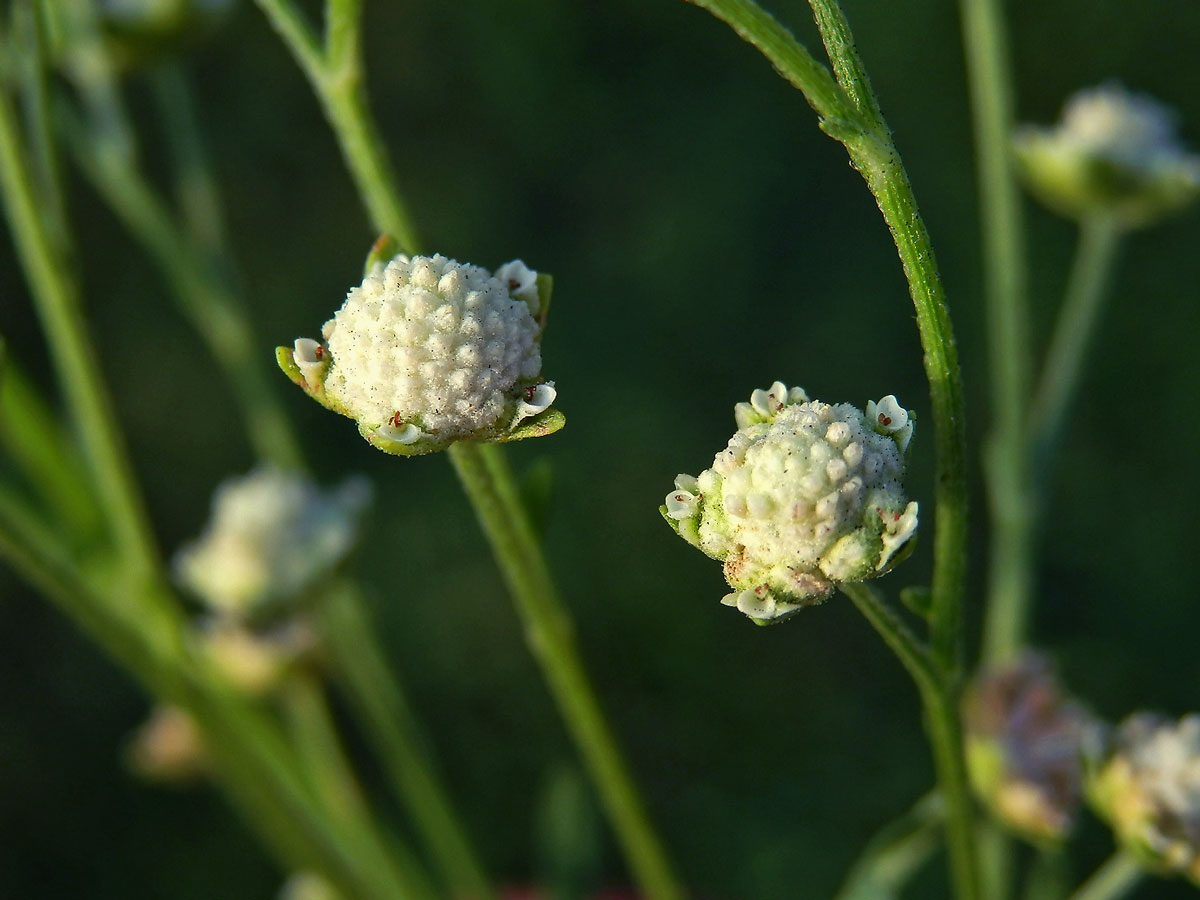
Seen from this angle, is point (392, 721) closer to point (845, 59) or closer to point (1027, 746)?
point (1027, 746)

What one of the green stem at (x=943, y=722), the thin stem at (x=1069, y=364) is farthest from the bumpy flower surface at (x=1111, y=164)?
the green stem at (x=943, y=722)

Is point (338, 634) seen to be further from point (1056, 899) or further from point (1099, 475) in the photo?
point (1099, 475)

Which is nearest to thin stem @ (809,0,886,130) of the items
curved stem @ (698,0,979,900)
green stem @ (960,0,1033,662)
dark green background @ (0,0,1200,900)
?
curved stem @ (698,0,979,900)

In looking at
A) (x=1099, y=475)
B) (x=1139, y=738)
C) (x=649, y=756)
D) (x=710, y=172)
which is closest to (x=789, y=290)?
(x=710, y=172)

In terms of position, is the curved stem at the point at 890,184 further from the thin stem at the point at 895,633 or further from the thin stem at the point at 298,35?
the thin stem at the point at 298,35

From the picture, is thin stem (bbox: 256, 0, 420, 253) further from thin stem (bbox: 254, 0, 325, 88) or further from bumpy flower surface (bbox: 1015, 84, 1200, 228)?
bumpy flower surface (bbox: 1015, 84, 1200, 228)

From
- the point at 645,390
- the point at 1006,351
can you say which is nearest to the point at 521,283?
the point at 1006,351
